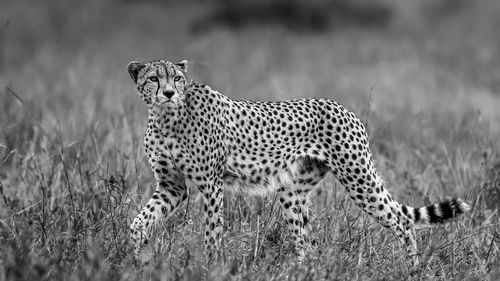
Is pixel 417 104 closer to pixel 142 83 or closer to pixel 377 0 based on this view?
pixel 142 83

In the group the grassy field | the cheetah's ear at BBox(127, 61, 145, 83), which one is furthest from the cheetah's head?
the grassy field

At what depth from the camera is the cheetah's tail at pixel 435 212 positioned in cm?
495

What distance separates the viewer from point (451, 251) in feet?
15.6

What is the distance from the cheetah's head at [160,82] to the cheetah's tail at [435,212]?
150 cm

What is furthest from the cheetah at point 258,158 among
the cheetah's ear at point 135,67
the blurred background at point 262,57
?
the blurred background at point 262,57

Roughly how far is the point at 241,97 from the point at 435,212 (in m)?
5.59

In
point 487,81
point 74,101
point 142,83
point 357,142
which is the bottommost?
point 487,81

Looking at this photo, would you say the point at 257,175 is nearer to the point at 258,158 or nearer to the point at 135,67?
the point at 258,158

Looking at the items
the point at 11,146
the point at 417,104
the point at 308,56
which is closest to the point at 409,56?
the point at 308,56

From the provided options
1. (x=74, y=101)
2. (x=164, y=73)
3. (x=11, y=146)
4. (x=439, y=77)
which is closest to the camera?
(x=164, y=73)

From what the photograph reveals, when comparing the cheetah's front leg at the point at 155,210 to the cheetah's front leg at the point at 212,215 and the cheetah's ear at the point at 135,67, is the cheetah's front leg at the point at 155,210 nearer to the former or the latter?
the cheetah's front leg at the point at 212,215

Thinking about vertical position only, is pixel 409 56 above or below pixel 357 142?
below

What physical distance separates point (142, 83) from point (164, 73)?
14 centimetres

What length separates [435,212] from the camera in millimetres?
4984
